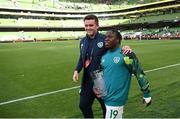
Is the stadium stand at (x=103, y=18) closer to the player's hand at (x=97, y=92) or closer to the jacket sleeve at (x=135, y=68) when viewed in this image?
the player's hand at (x=97, y=92)

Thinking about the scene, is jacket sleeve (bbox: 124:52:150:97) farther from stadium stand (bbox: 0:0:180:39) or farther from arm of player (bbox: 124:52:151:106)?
stadium stand (bbox: 0:0:180:39)

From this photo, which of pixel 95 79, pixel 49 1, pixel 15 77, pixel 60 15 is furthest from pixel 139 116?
pixel 49 1

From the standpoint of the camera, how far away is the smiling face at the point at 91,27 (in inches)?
298

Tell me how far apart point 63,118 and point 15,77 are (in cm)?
973

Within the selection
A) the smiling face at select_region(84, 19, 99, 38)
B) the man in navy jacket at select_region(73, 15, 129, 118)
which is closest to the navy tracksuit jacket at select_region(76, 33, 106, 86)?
the man in navy jacket at select_region(73, 15, 129, 118)

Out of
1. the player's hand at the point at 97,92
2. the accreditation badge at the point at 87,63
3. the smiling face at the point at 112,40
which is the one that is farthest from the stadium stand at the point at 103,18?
the smiling face at the point at 112,40

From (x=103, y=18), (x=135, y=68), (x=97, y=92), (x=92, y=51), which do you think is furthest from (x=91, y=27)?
(x=103, y=18)

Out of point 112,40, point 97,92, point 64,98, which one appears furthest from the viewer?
point 64,98

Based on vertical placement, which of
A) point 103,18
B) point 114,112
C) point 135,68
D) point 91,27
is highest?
point 91,27

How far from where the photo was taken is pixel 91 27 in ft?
25.1

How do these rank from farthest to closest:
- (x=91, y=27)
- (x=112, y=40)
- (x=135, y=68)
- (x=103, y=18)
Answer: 1. (x=103, y=18)
2. (x=91, y=27)
3. (x=112, y=40)
4. (x=135, y=68)

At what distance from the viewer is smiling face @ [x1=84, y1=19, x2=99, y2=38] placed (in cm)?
756

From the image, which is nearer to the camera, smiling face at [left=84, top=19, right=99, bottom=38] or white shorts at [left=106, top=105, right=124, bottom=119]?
white shorts at [left=106, top=105, right=124, bottom=119]

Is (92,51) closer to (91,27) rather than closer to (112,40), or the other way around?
(91,27)
